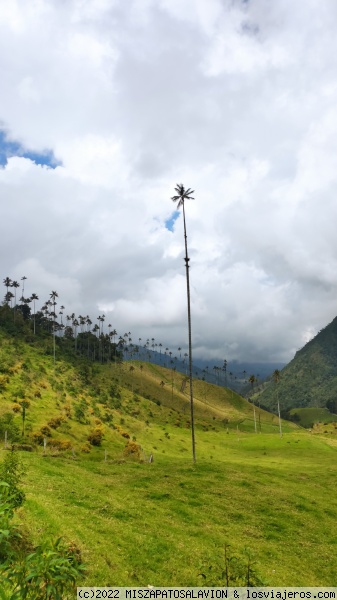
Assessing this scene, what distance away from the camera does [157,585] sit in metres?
15.6

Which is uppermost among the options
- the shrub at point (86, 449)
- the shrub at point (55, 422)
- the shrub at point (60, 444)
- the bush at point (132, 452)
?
the shrub at point (55, 422)

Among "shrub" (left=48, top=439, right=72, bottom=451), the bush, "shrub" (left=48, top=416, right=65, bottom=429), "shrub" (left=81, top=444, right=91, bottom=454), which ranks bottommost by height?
the bush

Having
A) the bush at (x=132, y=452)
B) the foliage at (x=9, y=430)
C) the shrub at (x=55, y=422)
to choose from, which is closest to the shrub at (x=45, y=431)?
the shrub at (x=55, y=422)

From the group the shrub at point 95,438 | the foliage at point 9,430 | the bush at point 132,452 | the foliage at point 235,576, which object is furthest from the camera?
the shrub at point 95,438

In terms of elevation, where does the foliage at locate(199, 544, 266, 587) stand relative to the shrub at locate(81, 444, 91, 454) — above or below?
above

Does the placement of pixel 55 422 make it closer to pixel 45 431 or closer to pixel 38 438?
pixel 45 431

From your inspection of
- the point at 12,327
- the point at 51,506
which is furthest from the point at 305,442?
the point at 12,327

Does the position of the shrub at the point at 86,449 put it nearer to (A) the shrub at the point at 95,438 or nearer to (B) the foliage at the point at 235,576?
(A) the shrub at the point at 95,438

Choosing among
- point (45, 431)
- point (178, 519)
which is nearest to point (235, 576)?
point (178, 519)

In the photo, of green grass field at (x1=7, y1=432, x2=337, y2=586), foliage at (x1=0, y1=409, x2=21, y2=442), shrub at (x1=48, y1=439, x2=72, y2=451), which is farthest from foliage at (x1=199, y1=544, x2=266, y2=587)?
foliage at (x1=0, y1=409, x2=21, y2=442)

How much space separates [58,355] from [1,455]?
389 ft

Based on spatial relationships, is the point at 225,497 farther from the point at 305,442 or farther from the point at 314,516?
the point at 305,442

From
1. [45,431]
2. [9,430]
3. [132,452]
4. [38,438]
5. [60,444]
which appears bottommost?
[132,452]

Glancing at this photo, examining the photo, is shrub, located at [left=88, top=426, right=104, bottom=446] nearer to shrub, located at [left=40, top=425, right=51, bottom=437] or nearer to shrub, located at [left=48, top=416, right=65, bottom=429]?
shrub, located at [left=48, top=416, right=65, bottom=429]
